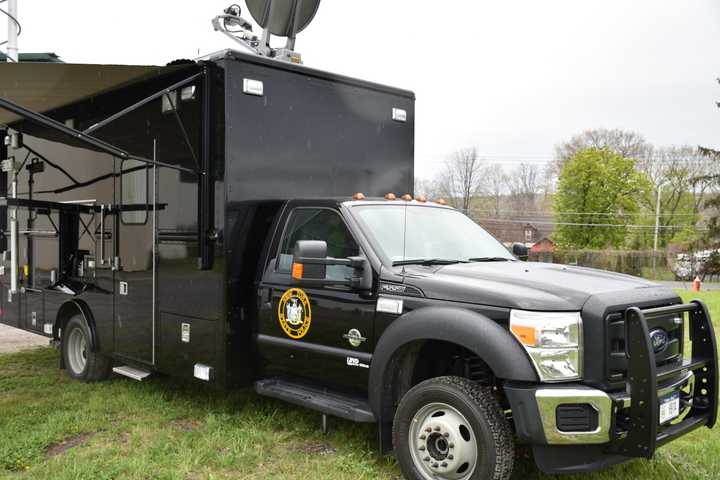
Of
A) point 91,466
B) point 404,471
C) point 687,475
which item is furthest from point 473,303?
point 91,466

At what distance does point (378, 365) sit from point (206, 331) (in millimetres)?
1737

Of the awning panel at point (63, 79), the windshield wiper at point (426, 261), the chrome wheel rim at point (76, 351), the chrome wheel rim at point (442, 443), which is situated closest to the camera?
the chrome wheel rim at point (442, 443)

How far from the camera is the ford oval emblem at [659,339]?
411cm

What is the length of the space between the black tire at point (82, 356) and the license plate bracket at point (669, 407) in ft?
17.5

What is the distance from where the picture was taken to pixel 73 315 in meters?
7.33

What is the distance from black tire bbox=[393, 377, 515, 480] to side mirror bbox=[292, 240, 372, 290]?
2.76 ft

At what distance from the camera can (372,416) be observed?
15.0 feet

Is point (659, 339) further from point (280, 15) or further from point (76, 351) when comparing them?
point (76, 351)

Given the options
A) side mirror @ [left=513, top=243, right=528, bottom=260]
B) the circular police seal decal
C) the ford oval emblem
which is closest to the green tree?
side mirror @ [left=513, top=243, right=528, bottom=260]

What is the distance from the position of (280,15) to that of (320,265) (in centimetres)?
315

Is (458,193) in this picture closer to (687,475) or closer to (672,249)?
(672,249)

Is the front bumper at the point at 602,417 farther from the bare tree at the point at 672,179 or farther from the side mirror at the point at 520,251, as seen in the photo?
the bare tree at the point at 672,179

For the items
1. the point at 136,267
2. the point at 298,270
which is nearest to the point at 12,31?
the point at 136,267

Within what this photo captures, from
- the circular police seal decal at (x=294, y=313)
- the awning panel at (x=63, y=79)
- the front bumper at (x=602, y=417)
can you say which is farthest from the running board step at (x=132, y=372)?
the front bumper at (x=602, y=417)
